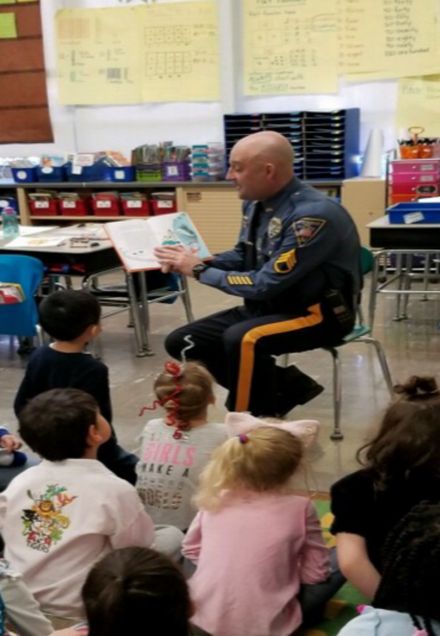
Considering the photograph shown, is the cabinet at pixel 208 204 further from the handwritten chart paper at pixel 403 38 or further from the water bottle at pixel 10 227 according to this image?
the water bottle at pixel 10 227

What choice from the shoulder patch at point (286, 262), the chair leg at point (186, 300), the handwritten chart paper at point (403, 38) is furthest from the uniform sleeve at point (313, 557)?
the handwritten chart paper at point (403, 38)

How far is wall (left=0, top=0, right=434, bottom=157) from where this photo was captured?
7035mm

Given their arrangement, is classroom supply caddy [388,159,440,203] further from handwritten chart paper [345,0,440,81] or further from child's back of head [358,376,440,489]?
child's back of head [358,376,440,489]

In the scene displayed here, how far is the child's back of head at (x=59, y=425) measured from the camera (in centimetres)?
206

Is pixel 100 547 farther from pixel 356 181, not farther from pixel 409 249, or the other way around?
pixel 356 181

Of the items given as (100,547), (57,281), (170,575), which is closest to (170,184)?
(57,281)

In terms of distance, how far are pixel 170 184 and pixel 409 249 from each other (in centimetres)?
343

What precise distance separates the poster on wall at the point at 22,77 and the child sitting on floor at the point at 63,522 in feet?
21.4

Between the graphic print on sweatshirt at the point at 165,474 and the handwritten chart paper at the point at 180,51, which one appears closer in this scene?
the graphic print on sweatshirt at the point at 165,474

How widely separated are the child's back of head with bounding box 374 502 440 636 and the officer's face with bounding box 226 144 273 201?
2.21m

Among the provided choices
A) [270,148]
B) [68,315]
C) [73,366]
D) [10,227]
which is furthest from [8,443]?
[10,227]

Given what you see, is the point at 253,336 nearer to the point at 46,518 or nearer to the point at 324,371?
the point at 324,371

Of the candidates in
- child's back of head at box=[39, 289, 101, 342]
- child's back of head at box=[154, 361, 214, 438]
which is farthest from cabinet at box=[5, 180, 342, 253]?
child's back of head at box=[154, 361, 214, 438]

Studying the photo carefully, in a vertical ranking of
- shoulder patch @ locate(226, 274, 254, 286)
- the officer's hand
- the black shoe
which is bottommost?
the black shoe
